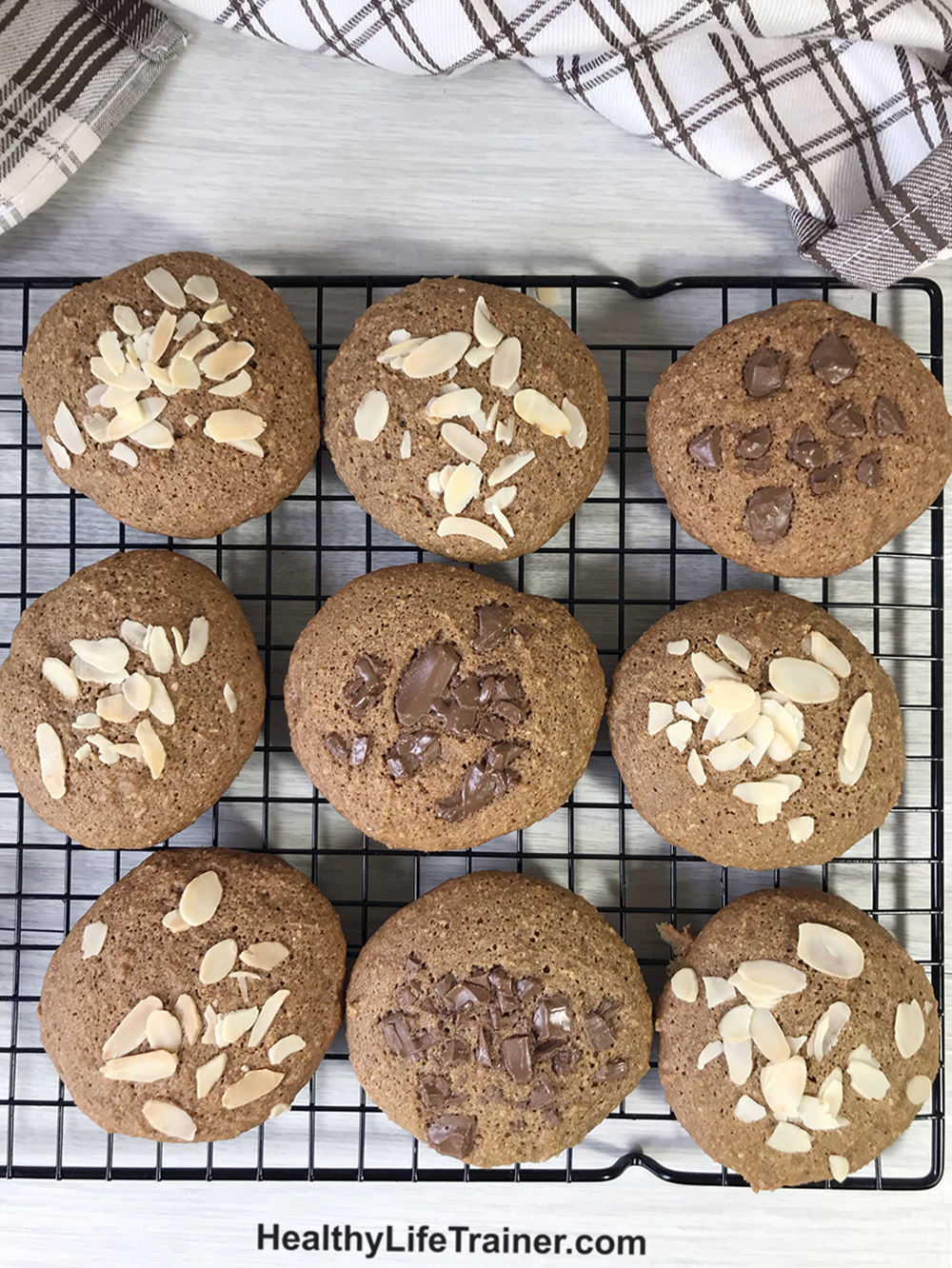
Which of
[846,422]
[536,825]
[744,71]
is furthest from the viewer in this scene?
[536,825]

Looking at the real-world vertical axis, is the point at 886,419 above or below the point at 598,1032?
above

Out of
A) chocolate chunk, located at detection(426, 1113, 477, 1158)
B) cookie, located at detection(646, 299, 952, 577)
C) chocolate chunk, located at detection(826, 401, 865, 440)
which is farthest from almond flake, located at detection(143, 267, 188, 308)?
chocolate chunk, located at detection(426, 1113, 477, 1158)

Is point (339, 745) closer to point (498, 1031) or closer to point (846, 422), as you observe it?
point (498, 1031)

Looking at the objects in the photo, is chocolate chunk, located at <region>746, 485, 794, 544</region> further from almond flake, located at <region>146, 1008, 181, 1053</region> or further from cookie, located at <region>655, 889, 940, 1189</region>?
almond flake, located at <region>146, 1008, 181, 1053</region>

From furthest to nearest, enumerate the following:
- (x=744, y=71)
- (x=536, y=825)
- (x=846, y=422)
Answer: (x=536, y=825) < (x=744, y=71) < (x=846, y=422)

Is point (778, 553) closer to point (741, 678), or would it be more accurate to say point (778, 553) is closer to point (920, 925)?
point (741, 678)

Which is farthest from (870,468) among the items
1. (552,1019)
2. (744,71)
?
(552,1019)

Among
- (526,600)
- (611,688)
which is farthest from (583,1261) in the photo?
(526,600)
